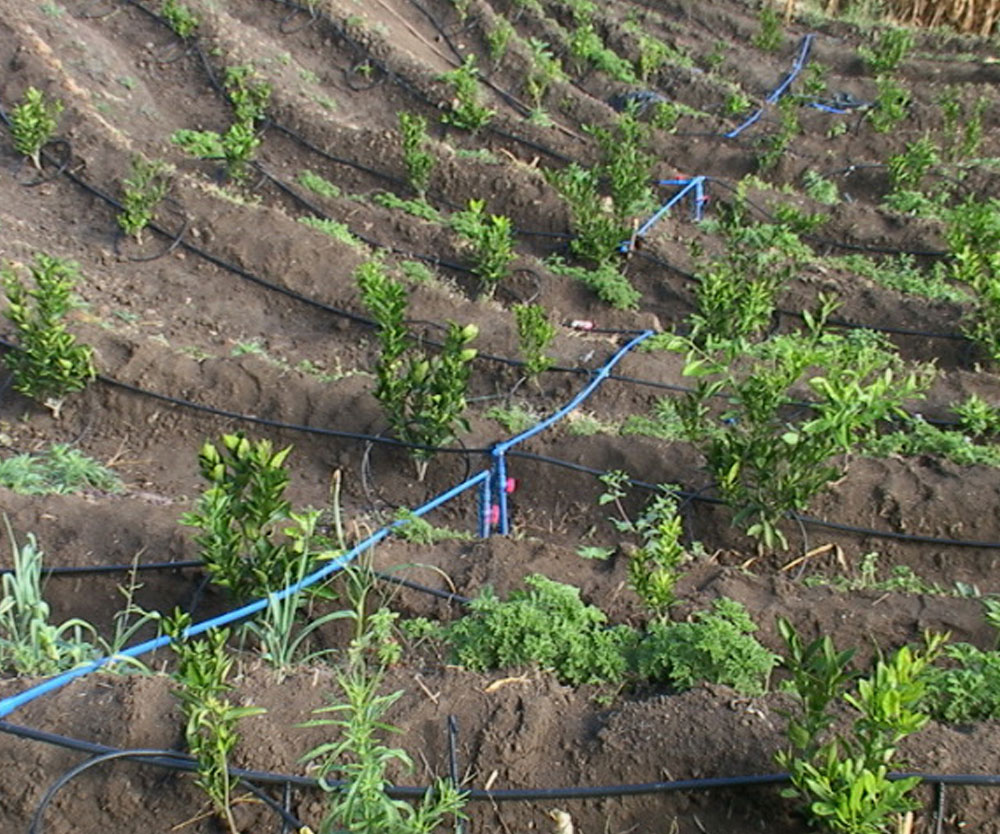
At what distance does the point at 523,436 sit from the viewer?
5.98m

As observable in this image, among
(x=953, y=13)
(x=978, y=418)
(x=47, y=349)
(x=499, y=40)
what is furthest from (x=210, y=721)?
(x=953, y=13)

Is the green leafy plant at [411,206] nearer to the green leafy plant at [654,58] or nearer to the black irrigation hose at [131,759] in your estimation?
the green leafy plant at [654,58]

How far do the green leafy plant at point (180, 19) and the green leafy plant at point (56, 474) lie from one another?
274 inches

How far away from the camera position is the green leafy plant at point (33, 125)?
8.30 m

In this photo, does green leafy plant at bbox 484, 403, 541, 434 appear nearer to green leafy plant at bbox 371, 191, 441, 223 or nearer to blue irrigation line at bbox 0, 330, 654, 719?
blue irrigation line at bbox 0, 330, 654, 719


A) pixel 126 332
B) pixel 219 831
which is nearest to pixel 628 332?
pixel 126 332

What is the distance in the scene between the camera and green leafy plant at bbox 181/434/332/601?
400 cm

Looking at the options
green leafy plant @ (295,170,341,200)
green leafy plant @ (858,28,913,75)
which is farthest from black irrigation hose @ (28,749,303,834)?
green leafy plant @ (858,28,913,75)

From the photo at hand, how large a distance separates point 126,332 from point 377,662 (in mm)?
3880

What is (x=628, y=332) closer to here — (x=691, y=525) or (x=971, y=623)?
(x=691, y=525)

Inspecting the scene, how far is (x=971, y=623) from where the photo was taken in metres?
4.40

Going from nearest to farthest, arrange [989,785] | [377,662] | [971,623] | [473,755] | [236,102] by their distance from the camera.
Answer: [989,785] < [473,755] < [377,662] < [971,623] < [236,102]

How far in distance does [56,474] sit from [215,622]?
2.00 meters

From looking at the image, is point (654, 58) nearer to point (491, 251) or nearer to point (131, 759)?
point (491, 251)
